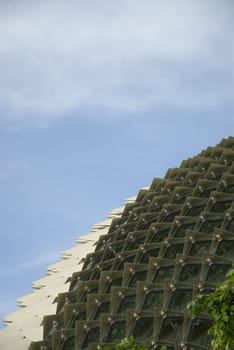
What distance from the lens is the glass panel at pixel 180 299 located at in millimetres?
39219

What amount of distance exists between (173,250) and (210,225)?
234cm

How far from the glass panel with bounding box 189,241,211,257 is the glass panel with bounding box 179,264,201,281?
113 cm

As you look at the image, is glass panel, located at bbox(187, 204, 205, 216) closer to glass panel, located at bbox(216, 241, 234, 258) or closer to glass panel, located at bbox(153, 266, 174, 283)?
glass panel, located at bbox(153, 266, 174, 283)

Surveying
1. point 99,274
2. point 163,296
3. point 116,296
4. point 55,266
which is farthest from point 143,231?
point 55,266

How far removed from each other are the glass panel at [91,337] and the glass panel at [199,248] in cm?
618

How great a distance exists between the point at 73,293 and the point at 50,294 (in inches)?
360

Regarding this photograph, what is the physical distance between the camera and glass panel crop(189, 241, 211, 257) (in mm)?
42562

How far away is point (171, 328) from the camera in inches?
1511

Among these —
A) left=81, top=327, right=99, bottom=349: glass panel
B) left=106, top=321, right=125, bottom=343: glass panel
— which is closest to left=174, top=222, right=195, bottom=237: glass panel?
left=106, top=321, right=125, bottom=343: glass panel

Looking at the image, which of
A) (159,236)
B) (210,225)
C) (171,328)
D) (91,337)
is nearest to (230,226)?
(210,225)

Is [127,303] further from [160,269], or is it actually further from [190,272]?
[190,272]

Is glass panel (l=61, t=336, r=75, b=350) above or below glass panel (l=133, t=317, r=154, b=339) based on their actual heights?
above

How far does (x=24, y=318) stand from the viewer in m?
57.2

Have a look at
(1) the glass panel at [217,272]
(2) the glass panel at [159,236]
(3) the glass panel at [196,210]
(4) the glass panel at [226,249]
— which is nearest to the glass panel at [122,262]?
(2) the glass panel at [159,236]
